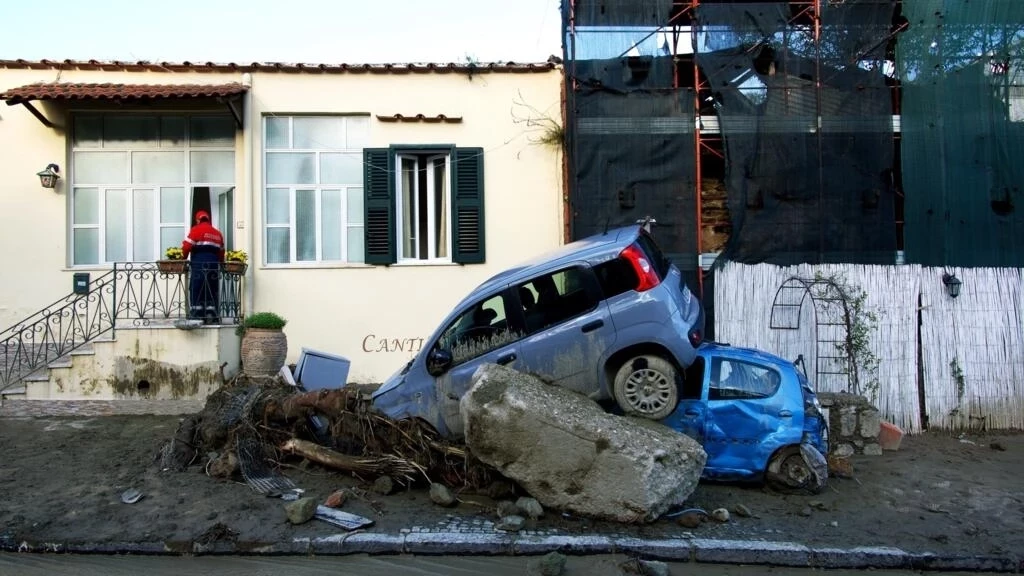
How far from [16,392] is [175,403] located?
201 cm

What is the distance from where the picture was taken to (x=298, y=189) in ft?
37.6

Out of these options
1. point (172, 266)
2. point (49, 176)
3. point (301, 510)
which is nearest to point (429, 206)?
point (172, 266)

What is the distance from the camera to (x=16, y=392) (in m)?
9.53

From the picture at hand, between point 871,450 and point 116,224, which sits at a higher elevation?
point 116,224

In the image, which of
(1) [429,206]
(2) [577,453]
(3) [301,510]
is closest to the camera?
(2) [577,453]

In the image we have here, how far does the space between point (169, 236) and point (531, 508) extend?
8.29 m

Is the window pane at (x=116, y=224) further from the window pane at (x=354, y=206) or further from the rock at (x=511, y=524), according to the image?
the rock at (x=511, y=524)

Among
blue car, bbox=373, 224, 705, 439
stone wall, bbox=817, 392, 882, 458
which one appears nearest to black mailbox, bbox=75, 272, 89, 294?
blue car, bbox=373, 224, 705, 439

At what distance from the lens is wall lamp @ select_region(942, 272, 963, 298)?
33.2 ft

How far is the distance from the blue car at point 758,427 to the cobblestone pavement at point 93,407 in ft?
21.8

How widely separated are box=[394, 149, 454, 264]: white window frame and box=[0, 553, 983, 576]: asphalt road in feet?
20.6

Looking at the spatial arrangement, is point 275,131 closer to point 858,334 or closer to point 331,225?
point 331,225

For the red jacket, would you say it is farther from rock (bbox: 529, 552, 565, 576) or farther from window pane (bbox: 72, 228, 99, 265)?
rock (bbox: 529, 552, 565, 576)

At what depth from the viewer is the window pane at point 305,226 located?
37.5ft
